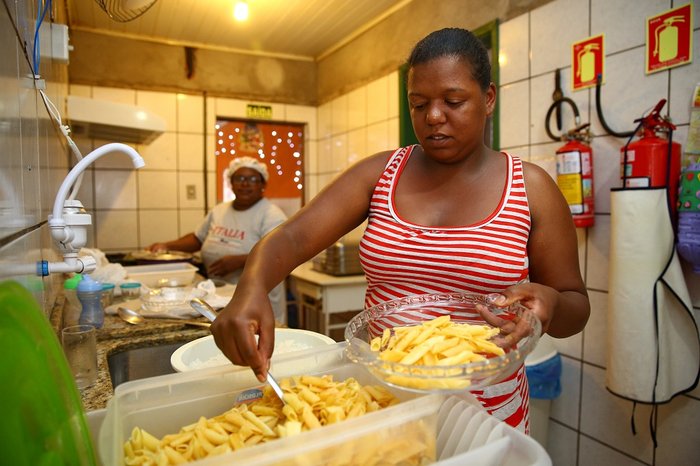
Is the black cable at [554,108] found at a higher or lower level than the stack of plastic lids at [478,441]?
higher

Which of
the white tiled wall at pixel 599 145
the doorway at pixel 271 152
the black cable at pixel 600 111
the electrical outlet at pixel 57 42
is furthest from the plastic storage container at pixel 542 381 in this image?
the doorway at pixel 271 152

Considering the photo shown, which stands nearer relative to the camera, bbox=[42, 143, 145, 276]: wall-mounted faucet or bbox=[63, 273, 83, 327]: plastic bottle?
bbox=[42, 143, 145, 276]: wall-mounted faucet

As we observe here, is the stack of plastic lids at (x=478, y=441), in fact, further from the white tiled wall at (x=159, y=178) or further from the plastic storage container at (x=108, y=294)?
the white tiled wall at (x=159, y=178)

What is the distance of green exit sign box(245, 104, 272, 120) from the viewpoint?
4.62 m

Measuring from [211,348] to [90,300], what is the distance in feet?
1.97

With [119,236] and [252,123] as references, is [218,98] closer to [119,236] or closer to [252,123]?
[252,123]

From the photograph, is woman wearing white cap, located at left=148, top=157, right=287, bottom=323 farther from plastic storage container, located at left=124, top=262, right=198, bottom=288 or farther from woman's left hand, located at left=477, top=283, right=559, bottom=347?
woman's left hand, located at left=477, top=283, right=559, bottom=347

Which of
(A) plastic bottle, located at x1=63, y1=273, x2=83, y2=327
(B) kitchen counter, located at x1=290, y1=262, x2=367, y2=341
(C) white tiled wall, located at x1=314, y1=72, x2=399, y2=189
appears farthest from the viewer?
(C) white tiled wall, located at x1=314, y1=72, x2=399, y2=189

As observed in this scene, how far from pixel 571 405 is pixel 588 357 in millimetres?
270

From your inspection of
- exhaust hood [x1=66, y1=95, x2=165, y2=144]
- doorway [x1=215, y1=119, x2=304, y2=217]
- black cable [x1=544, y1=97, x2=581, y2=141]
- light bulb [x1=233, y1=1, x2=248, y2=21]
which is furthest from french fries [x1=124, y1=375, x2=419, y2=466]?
doorway [x1=215, y1=119, x2=304, y2=217]

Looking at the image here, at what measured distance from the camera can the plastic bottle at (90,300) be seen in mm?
1546

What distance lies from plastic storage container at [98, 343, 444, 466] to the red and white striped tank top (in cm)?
33

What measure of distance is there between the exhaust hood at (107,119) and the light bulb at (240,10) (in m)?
1.08

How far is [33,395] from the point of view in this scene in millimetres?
404
